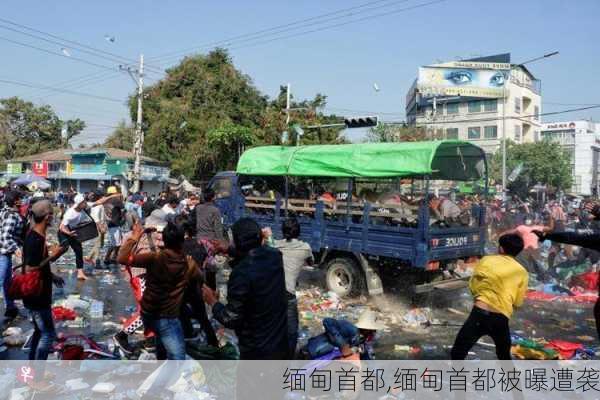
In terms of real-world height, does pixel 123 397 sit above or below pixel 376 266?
below

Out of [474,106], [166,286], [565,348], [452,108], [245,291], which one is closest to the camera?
[245,291]

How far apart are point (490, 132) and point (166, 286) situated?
50.5 meters

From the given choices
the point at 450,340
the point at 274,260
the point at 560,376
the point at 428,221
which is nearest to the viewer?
the point at 274,260

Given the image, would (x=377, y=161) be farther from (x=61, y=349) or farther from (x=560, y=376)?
(x=61, y=349)

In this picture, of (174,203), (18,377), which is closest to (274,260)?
(18,377)

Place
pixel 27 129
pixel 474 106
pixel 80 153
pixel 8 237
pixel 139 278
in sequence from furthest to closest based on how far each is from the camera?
pixel 474 106 → pixel 27 129 → pixel 80 153 → pixel 8 237 → pixel 139 278

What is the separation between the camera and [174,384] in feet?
14.1

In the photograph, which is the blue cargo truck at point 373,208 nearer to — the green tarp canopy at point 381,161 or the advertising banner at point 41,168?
the green tarp canopy at point 381,161

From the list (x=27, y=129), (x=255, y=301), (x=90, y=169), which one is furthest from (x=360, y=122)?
(x=27, y=129)

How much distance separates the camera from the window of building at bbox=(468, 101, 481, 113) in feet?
164

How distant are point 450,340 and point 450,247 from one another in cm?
156

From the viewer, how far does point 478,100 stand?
49969 millimetres

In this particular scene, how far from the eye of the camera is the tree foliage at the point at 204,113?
92.5 feet

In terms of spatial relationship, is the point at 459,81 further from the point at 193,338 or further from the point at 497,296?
the point at 193,338
